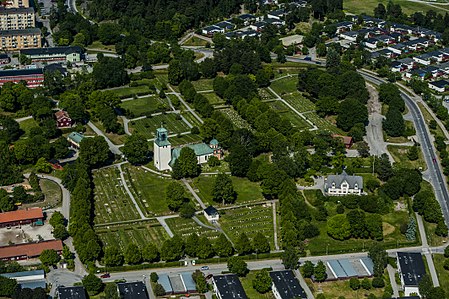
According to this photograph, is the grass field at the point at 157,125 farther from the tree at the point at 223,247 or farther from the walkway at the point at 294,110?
the tree at the point at 223,247

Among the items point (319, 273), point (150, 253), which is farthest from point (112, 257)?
point (319, 273)

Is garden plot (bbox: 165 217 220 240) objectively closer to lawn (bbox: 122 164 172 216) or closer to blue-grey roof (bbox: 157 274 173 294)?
lawn (bbox: 122 164 172 216)

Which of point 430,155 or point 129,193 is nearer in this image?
point 129,193

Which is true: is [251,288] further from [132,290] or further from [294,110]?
[294,110]

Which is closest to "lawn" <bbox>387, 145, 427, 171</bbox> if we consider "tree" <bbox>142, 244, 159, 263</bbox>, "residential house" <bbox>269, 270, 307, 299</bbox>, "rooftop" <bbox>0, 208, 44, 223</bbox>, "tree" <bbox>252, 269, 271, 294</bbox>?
"residential house" <bbox>269, 270, 307, 299</bbox>

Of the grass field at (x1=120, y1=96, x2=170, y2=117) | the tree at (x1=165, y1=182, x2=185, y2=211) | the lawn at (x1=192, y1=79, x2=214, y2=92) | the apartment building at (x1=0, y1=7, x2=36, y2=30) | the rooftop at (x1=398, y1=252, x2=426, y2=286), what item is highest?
the apartment building at (x1=0, y1=7, x2=36, y2=30)
